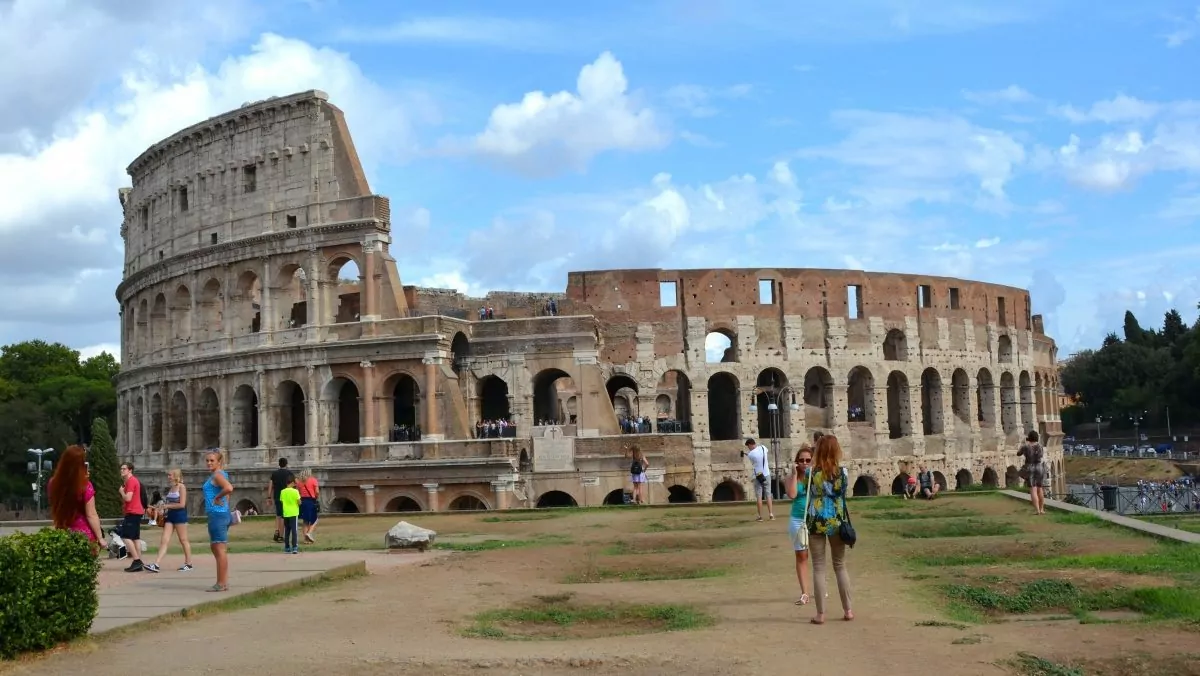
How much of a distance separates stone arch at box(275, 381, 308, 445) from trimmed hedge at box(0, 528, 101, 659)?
Answer: 29.9m

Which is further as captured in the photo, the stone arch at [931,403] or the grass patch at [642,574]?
the stone arch at [931,403]

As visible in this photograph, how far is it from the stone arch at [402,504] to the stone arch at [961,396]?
23156mm

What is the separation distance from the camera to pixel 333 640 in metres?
9.22

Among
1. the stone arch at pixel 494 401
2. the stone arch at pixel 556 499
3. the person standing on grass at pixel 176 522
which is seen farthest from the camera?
the stone arch at pixel 494 401

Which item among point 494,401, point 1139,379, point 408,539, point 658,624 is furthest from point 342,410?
point 1139,379

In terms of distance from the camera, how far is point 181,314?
43.6 m

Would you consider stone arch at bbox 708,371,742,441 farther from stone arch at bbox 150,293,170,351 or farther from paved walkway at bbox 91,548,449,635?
paved walkway at bbox 91,548,449,635

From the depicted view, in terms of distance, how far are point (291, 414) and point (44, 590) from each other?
3315 cm

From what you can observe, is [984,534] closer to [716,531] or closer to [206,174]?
[716,531]

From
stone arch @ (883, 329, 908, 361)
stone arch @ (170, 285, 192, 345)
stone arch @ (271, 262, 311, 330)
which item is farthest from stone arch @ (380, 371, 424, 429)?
stone arch @ (883, 329, 908, 361)

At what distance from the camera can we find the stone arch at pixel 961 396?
154 ft

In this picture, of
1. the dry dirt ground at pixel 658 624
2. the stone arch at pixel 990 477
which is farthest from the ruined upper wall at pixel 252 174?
the stone arch at pixel 990 477

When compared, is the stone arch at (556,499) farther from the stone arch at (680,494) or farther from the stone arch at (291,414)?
the stone arch at (291,414)

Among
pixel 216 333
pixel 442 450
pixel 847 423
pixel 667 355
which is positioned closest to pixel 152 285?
pixel 216 333
